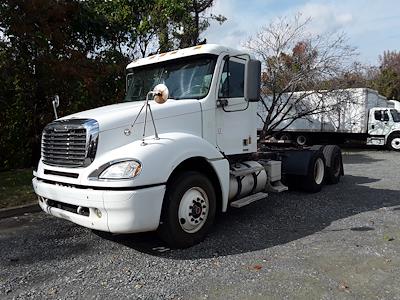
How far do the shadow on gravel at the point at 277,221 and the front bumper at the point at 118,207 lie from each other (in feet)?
2.18

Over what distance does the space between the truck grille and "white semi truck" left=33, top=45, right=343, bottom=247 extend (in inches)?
0.5

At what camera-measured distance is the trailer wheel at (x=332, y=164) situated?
30.4ft

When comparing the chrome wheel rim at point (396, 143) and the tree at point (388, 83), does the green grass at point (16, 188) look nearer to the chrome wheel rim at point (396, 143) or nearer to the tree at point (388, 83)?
the chrome wheel rim at point (396, 143)

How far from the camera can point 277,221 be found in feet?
20.5

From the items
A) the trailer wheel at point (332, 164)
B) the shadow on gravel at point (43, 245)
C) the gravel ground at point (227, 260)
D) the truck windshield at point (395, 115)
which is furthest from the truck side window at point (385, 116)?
the shadow on gravel at point (43, 245)

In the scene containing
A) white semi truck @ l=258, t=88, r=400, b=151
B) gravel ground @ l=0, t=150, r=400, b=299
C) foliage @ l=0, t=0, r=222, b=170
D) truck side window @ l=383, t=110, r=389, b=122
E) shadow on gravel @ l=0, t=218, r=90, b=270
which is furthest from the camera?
truck side window @ l=383, t=110, r=389, b=122

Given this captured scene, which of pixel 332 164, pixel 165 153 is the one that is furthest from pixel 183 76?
pixel 332 164

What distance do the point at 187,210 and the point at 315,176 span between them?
14.7 feet

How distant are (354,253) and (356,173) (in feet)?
24.4

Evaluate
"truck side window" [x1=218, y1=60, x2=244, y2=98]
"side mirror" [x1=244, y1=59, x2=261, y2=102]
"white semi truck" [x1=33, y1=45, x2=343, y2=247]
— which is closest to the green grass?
"white semi truck" [x1=33, y1=45, x2=343, y2=247]

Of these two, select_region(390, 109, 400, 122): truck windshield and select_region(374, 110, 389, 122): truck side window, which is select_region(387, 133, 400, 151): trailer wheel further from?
select_region(374, 110, 389, 122): truck side window

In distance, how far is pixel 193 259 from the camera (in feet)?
15.2

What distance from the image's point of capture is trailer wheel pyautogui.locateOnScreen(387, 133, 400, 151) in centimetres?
2019

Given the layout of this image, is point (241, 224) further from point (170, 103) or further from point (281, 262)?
point (170, 103)
